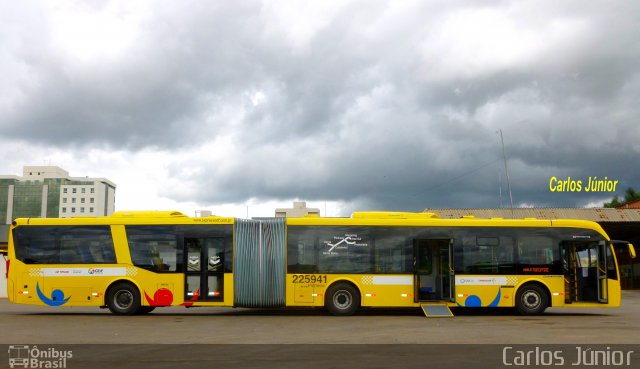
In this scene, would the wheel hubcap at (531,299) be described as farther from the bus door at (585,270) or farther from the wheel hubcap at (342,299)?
the wheel hubcap at (342,299)

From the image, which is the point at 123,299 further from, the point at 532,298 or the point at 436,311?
the point at 532,298

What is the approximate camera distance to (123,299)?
771 inches

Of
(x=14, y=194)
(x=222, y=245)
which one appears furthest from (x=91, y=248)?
(x=14, y=194)

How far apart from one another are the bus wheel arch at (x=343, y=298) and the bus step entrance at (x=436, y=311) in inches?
77.8

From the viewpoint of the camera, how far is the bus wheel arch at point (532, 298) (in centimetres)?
1941

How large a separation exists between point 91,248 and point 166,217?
94.3 inches

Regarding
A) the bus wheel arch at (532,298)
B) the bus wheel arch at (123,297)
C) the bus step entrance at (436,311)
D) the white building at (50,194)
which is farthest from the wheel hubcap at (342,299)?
the white building at (50,194)

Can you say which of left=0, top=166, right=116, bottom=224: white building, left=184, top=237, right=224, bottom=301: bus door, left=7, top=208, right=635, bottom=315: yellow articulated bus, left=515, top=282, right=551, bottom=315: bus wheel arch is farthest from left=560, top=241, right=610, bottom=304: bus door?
left=0, top=166, right=116, bottom=224: white building

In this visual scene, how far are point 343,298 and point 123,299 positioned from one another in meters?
6.61

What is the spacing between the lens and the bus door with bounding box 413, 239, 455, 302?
19.5 metres

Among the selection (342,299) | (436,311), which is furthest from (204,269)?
(436,311)
